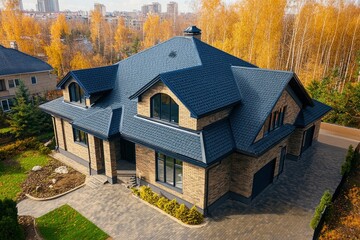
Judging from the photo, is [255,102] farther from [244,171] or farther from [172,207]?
[172,207]

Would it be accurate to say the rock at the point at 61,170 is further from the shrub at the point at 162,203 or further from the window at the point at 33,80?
the window at the point at 33,80

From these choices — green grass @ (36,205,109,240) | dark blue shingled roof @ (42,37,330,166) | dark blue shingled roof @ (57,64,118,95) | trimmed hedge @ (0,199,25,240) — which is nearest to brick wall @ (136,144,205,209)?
dark blue shingled roof @ (42,37,330,166)

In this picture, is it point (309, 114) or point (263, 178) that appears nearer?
point (263, 178)

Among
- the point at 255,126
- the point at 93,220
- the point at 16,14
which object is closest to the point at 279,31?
the point at 255,126

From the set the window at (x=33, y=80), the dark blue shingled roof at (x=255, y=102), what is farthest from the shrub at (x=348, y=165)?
the window at (x=33, y=80)

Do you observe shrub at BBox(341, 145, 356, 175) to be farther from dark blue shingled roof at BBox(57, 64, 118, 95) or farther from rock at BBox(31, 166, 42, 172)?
rock at BBox(31, 166, 42, 172)

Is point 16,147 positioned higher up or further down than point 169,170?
further down

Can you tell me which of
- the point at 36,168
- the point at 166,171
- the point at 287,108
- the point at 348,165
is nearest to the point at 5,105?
the point at 36,168

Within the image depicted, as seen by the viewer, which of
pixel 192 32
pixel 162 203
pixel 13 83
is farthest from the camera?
pixel 13 83
